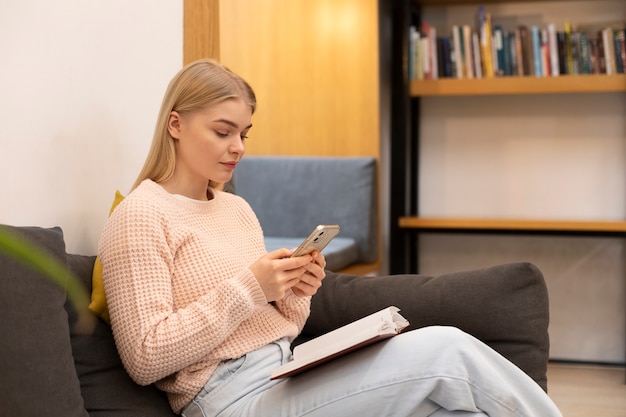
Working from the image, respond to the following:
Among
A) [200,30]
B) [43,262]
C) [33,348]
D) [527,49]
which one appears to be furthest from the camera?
[527,49]

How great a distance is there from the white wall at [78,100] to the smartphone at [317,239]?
0.56 meters

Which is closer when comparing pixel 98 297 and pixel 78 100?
pixel 98 297

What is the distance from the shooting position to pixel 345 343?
164 centimetres

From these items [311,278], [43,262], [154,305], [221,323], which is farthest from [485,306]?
[43,262]

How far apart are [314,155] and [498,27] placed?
108 cm

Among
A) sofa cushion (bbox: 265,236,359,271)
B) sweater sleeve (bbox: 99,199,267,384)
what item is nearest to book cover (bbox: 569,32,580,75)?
sofa cushion (bbox: 265,236,359,271)

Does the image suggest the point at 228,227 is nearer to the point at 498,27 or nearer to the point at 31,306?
the point at 31,306

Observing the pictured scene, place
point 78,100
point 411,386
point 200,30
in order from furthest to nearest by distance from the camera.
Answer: point 200,30 < point 78,100 < point 411,386

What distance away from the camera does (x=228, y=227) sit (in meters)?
1.98

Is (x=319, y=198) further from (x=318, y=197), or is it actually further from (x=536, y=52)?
(x=536, y=52)

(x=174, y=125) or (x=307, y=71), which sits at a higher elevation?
(x=307, y=71)

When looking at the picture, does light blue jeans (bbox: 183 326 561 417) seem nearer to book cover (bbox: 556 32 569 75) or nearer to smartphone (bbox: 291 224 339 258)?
smartphone (bbox: 291 224 339 258)

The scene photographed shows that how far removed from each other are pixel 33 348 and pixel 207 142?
2.11 ft

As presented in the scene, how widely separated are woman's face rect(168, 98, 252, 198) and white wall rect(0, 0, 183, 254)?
25cm
